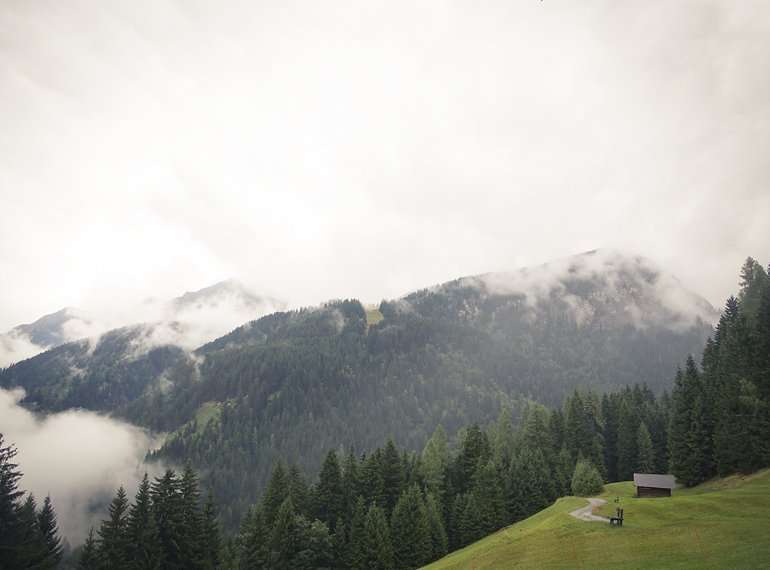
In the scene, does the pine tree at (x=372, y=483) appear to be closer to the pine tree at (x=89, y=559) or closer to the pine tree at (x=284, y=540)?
the pine tree at (x=284, y=540)

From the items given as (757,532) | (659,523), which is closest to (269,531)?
(659,523)

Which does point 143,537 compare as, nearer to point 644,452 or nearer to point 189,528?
point 189,528

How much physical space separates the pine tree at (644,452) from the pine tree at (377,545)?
189 feet

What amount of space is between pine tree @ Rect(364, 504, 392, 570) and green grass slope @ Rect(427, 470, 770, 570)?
13.1 meters

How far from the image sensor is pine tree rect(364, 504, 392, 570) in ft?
235

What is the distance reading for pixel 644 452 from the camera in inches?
3888

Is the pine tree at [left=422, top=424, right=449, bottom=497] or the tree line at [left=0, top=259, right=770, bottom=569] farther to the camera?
the pine tree at [left=422, top=424, right=449, bottom=497]

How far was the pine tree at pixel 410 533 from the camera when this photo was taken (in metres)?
74.5

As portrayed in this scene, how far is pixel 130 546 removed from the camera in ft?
171

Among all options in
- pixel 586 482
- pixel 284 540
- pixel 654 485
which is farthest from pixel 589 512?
pixel 284 540

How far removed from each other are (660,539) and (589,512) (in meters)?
20.6

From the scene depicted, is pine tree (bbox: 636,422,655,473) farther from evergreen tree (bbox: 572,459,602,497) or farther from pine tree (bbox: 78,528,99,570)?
pine tree (bbox: 78,528,99,570)

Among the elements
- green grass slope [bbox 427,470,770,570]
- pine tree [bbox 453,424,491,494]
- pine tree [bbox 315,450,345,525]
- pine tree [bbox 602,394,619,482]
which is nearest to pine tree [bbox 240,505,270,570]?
pine tree [bbox 315,450,345,525]

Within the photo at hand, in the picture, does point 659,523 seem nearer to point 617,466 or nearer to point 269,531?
point 269,531
